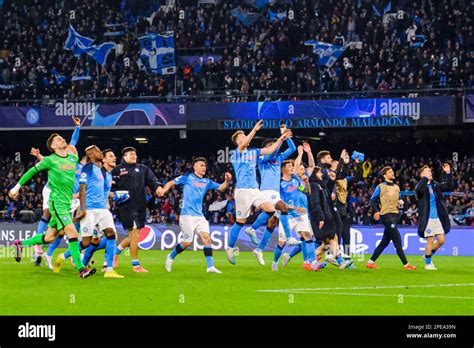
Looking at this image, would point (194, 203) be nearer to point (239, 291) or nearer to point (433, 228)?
point (239, 291)

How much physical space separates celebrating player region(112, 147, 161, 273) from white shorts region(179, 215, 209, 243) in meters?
0.99

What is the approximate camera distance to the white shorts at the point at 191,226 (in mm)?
19438

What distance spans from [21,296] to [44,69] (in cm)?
3042

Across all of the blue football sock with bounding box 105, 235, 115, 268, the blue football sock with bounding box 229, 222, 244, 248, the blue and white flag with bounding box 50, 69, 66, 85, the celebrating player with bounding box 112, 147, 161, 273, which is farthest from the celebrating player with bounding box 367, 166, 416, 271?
the blue and white flag with bounding box 50, 69, 66, 85

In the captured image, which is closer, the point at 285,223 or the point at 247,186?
the point at 247,186

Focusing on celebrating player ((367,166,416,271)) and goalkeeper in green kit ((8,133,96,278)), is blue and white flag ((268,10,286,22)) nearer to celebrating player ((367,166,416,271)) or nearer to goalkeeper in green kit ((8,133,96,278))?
celebrating player ((367,166,416,271))

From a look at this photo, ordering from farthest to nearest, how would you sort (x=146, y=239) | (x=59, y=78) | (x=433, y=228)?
1. (x=59, y=78)
2. (x=146, y=239)
3. (x=433, y=228)

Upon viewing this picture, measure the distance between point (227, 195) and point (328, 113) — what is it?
4.81 metres

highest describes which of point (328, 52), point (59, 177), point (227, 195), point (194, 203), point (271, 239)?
point (328, 52)

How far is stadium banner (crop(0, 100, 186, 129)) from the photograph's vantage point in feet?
136

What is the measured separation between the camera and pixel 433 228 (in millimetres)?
22703

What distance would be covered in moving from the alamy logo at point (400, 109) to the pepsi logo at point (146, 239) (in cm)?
1027
